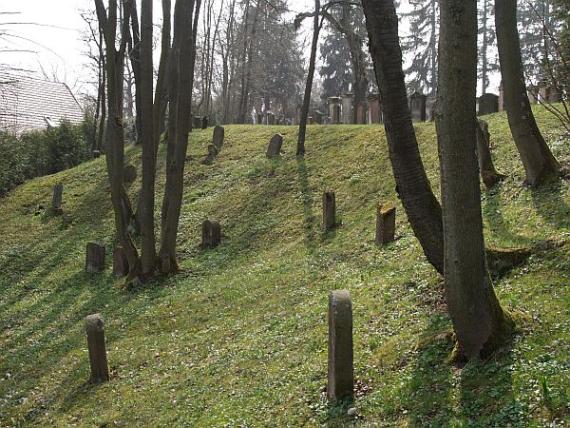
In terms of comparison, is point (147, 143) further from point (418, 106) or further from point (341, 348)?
point (418, 106)

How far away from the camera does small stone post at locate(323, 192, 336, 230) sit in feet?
44.0

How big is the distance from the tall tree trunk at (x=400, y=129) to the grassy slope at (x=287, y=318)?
1041 mm

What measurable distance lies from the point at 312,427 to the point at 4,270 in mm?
14650

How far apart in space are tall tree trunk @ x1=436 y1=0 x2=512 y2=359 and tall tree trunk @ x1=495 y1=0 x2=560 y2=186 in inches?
193

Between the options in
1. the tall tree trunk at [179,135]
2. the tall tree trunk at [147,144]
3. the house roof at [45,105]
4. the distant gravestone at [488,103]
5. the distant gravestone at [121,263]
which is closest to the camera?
the tall tree trunk at [179,135]

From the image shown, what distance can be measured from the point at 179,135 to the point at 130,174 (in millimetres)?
10424

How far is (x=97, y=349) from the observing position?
8.53 m

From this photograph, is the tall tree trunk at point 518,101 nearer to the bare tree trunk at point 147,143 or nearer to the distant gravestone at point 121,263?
the bare tree trunk at point 147,143

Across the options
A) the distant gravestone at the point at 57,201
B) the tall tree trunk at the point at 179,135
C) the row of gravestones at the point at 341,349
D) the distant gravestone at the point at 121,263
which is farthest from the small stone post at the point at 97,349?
the distant gravestone at the point at 57,201

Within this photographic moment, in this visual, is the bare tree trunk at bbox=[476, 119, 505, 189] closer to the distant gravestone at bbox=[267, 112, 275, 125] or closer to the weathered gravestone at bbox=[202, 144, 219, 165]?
the weathered gravestone at bbox=[202, 144, 219, 165]

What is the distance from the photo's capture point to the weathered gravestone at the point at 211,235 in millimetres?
15312

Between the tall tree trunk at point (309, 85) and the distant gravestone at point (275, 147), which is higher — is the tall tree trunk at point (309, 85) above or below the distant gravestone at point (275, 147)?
above

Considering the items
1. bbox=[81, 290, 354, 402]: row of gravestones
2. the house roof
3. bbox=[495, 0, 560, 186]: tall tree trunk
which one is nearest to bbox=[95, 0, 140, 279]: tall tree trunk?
bbox=[495, 0, 560, 186]: tall tree trunk

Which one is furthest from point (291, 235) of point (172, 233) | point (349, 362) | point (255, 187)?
point (349, 362)
